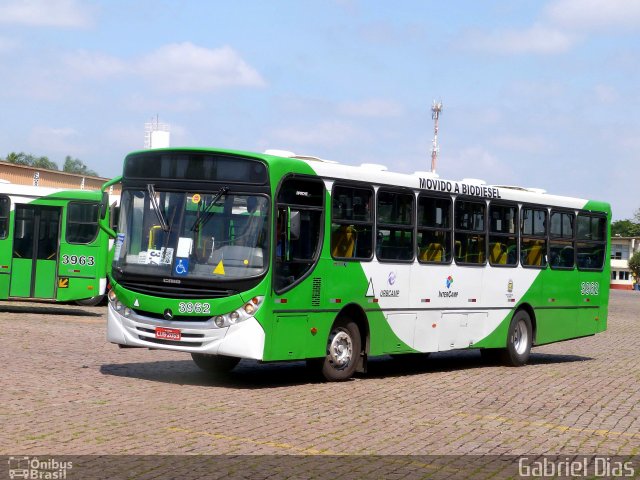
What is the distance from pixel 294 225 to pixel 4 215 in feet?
51.6

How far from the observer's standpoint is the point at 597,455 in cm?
1009

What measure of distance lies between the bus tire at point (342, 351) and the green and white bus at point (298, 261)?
2cm

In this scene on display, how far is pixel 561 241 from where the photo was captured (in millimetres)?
21125

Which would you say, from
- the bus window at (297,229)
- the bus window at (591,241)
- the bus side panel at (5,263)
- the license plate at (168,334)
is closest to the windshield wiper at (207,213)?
the bus window at (297,229)

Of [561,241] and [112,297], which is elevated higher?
[561,241]

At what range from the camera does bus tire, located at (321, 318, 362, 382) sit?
15258 millimetres

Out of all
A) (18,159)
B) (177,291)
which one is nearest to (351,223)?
(177,291)

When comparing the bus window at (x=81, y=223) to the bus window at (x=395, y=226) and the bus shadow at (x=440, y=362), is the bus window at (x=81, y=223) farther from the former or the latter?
the bus window at (x=395, y=226)

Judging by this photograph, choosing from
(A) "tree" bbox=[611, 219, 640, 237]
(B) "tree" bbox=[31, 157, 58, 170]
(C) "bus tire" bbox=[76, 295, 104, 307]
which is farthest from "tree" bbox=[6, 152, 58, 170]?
(A) "tree" bbox=[611, 219, 640, 237]

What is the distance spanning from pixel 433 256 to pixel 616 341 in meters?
12.1

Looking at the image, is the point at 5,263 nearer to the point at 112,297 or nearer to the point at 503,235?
the point at 503,235

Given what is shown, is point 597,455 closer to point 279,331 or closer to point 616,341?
point 279,331

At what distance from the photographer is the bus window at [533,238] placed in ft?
65.4

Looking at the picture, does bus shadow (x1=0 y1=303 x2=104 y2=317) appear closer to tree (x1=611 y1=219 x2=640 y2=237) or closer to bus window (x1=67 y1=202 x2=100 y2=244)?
bus window (x1=67 y1=202 x2=100 y2=244)
